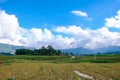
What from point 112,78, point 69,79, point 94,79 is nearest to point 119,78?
point 112,78

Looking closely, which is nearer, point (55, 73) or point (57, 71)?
point (55, 73)

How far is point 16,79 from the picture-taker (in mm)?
41219

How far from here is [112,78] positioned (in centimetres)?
4275

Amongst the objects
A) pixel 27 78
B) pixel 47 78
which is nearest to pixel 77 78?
pixel 47 78

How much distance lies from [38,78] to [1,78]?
5895 millimetres

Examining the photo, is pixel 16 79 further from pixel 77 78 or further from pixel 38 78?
pixel 77 78

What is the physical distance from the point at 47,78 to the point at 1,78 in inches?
288

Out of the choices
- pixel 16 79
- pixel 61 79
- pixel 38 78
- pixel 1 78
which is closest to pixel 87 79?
pixel 61 79

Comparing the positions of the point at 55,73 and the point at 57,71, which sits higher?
the point at 57,71

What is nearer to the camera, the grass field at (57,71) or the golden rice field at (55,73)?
the golden rice field at (55,73)

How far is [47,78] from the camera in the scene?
41.8 metres

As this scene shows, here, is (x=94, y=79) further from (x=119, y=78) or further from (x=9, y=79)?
(x=9, y=79)

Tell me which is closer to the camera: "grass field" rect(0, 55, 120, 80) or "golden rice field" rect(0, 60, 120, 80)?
"golden rice field" rect(0, 60, 120, 80)

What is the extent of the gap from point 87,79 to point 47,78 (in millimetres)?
6268
